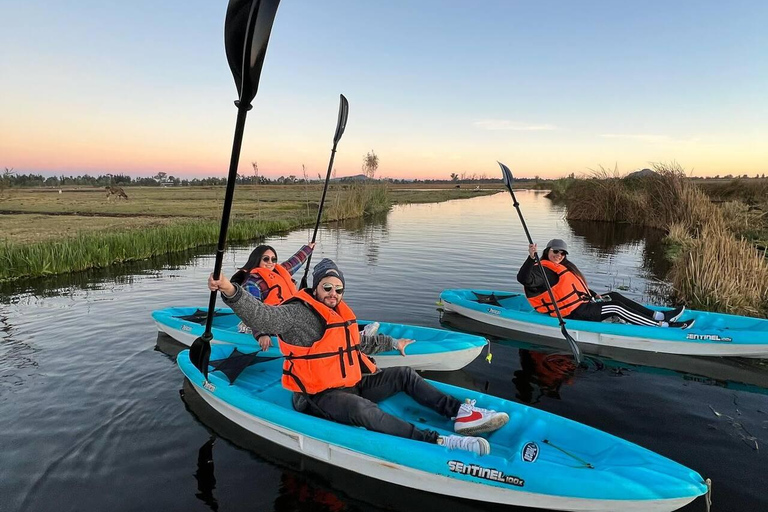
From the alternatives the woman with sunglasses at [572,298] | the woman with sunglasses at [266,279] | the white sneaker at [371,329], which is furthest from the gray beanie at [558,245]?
the woman with sunglasses at [266,279]

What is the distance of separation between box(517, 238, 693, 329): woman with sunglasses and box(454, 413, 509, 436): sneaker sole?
4.00 meters

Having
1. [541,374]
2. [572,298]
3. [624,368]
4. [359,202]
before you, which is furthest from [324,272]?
[359,202]

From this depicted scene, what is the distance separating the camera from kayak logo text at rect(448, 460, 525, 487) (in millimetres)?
3303

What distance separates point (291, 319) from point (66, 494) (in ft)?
8.34

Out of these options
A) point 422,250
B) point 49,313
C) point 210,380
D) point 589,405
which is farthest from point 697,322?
point 49,313

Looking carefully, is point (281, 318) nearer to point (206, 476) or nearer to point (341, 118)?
point (206, 476)

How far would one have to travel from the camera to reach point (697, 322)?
285 inches

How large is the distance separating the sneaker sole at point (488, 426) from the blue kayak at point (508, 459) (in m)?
0.15

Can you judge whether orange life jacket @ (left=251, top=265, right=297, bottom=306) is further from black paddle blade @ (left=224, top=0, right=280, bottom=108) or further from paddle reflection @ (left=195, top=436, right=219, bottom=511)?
black paddle blade @ (left=224, top=0, right=280, bottom=108)

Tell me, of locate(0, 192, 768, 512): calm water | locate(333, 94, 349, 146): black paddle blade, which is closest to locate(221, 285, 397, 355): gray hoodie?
locate(0, 192, 768, 512): calm water

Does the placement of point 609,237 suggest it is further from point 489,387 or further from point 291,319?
point 291,319

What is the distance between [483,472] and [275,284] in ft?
13.4

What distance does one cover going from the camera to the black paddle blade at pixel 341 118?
9336 mm

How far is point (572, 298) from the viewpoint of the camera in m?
7.59
